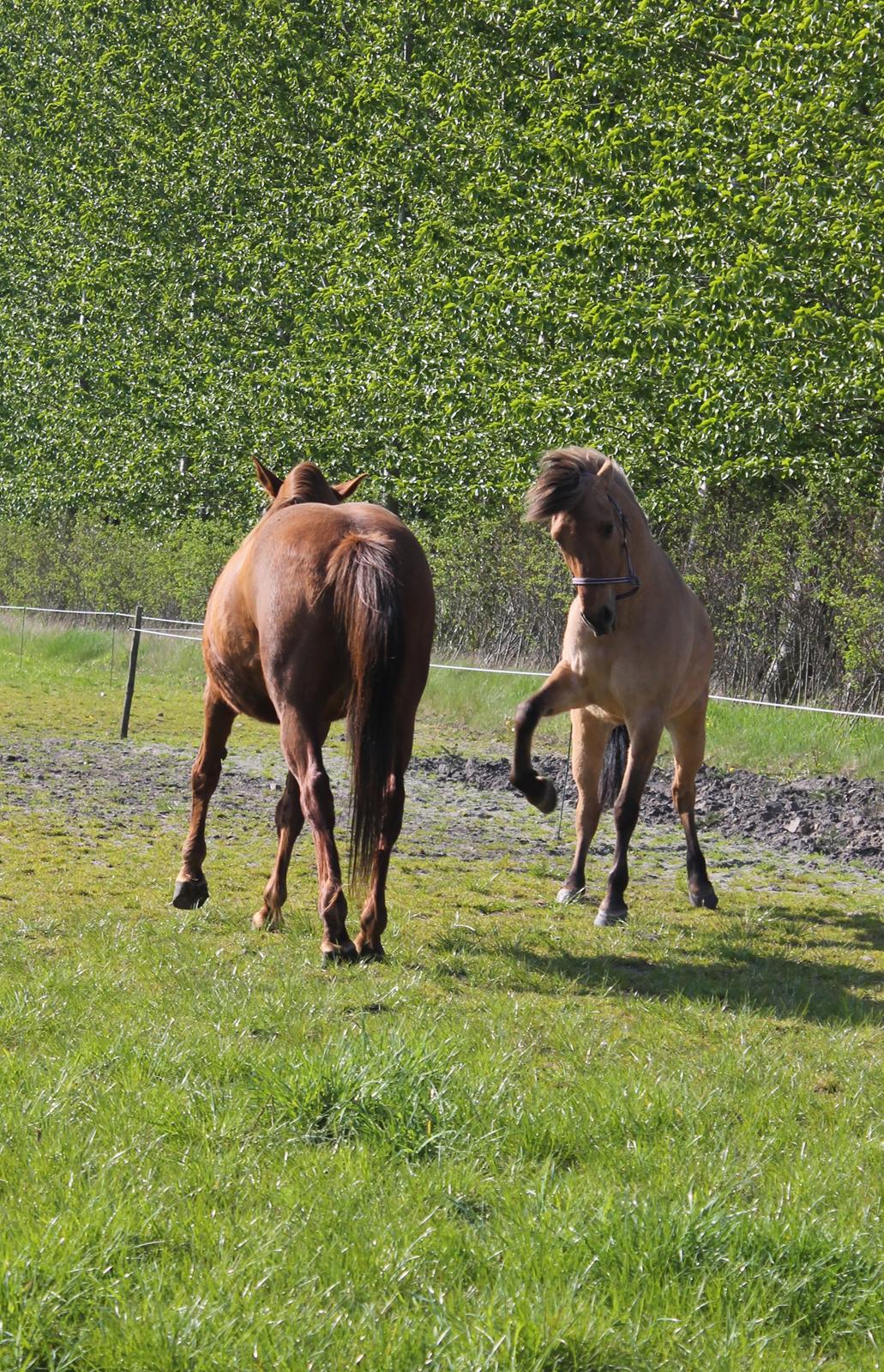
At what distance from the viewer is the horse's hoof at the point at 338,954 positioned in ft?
18.2

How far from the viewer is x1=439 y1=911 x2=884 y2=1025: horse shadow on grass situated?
541 cm

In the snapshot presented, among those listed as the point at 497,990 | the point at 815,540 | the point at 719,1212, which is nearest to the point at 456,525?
the point at 815,540

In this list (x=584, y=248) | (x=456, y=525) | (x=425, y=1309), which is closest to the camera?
(x=425, y=1309)

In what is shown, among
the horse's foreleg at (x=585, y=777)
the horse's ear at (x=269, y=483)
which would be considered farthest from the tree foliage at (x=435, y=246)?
the horse's ear at (x=269, y=483)

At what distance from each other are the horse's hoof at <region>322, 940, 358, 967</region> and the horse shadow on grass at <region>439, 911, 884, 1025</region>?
30.0 inches

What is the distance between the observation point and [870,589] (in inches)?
533

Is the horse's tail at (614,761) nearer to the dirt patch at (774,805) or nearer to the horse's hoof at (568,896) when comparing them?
the horse's hoof at (568,896)

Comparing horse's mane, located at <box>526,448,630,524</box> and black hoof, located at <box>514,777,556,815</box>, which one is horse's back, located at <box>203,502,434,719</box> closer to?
horse's mane, located at <box>526,448,630,524</box>

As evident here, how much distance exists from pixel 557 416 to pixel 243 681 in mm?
10074

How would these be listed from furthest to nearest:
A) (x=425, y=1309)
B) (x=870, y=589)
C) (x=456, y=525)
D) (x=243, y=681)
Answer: (x=456, y=525)
(x=870, y=589)
(x=243, y=681)
(x=425, y=1309)

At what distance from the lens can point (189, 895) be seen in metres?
6.76

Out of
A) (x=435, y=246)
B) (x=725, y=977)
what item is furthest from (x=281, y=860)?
(x=435, y=246)

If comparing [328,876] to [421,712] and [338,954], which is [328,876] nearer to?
[338,954]

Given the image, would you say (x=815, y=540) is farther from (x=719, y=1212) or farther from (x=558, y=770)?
(x=719, y=1212)
